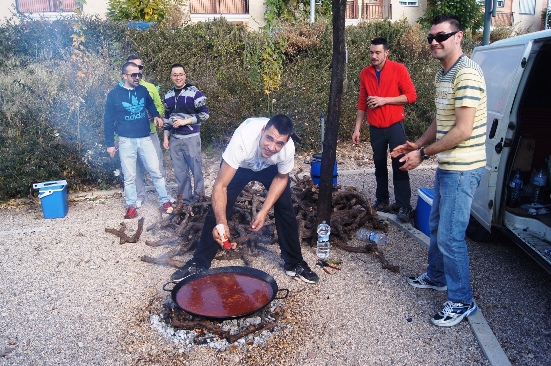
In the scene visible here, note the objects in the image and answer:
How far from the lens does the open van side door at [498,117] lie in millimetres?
4423

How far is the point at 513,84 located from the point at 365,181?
394cm

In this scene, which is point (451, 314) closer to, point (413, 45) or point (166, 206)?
point (166, 206)

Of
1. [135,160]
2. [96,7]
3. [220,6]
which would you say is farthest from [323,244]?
[220,6]

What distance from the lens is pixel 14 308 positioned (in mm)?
4180

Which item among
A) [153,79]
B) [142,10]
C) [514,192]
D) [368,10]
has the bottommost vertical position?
[514,192]

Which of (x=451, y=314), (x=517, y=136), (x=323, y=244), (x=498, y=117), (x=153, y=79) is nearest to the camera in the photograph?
(x=451, y=314)

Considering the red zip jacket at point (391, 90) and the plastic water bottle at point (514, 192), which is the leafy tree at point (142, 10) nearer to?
the red zip jacket at point (391, 90)

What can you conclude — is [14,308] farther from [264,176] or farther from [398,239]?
[398,239]

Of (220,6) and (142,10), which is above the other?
(220,6)

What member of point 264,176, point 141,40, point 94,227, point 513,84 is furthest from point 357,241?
point 141,40

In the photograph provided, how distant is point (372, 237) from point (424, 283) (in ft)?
3.88

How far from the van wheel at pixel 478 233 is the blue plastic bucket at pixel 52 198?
5.32 metres

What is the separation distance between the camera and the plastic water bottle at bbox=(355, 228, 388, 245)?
17.8 ft

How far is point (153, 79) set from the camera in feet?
35.4
